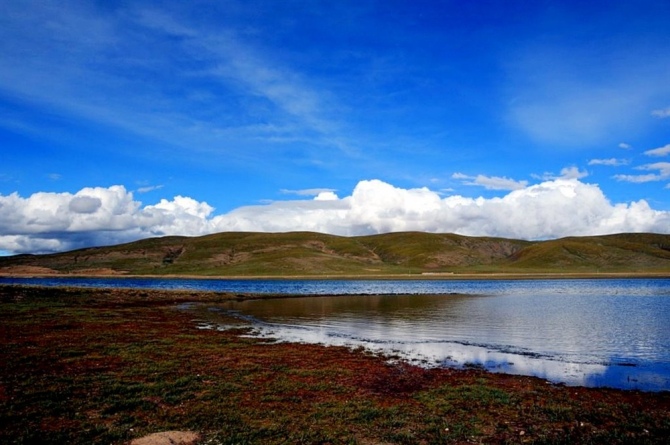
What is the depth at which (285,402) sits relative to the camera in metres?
18.8

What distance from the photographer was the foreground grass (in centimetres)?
1506

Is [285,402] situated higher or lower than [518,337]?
higher

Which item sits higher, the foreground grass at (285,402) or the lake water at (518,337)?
the foreground grass at (285,402)

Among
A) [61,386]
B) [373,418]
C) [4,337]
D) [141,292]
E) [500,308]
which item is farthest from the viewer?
[141,292]

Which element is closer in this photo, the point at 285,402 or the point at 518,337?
the point at 285,402

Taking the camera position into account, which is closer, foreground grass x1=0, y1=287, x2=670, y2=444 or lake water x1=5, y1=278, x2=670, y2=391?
foreground grass x1=0, y1=287, x2=670, y2=444

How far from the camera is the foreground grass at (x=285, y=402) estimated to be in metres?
15.1

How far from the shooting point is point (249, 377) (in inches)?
909

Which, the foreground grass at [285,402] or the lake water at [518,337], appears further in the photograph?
the lake water at [518,337]

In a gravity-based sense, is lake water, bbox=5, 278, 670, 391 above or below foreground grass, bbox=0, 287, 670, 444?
below

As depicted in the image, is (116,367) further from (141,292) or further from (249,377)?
(141,292)

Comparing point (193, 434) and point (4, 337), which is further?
point (4, 337)

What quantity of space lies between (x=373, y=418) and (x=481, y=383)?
8267 millimetres

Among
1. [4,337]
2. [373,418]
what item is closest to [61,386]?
[373,418]
